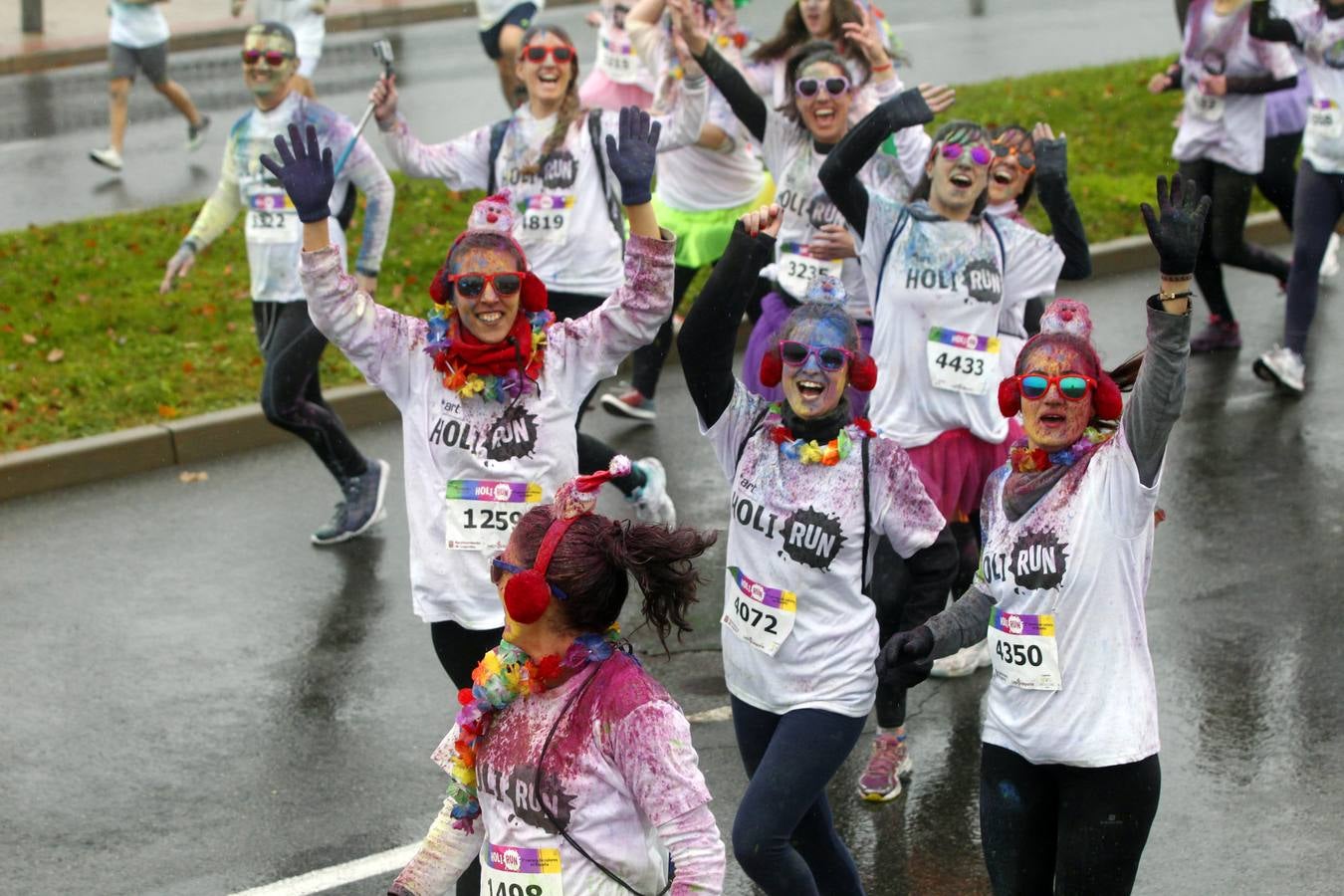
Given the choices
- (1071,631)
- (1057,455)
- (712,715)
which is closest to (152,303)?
(712,715)

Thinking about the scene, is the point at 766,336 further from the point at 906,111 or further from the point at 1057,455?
the point at 1057,455

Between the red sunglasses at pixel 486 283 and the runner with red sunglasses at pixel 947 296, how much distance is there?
60.8 inches

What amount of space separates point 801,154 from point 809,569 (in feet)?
Result: 10.4

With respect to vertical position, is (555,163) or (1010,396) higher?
(555,163)

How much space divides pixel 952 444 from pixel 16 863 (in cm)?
339

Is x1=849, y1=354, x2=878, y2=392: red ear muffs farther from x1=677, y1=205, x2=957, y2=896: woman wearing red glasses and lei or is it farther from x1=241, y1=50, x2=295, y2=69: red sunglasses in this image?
x1=241, y1=50, x2=295, y2=69: red sunglasses

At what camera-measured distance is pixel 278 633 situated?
769 cm

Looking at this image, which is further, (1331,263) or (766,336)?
(1331,263)

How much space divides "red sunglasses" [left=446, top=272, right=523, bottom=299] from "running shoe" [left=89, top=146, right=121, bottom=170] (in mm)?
9831

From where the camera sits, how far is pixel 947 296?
22.1 ft

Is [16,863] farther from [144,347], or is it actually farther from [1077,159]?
[1077,159]

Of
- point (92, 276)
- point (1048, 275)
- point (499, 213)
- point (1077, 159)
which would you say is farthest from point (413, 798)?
point (1077, 159)

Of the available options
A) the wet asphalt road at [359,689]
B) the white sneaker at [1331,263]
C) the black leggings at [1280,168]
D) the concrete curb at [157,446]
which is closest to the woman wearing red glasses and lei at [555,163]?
the wet asphalt road at [359,689]

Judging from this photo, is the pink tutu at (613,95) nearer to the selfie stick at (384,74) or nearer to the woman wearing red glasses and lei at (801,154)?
the woman wearing red glasses and lei at (801,154)
